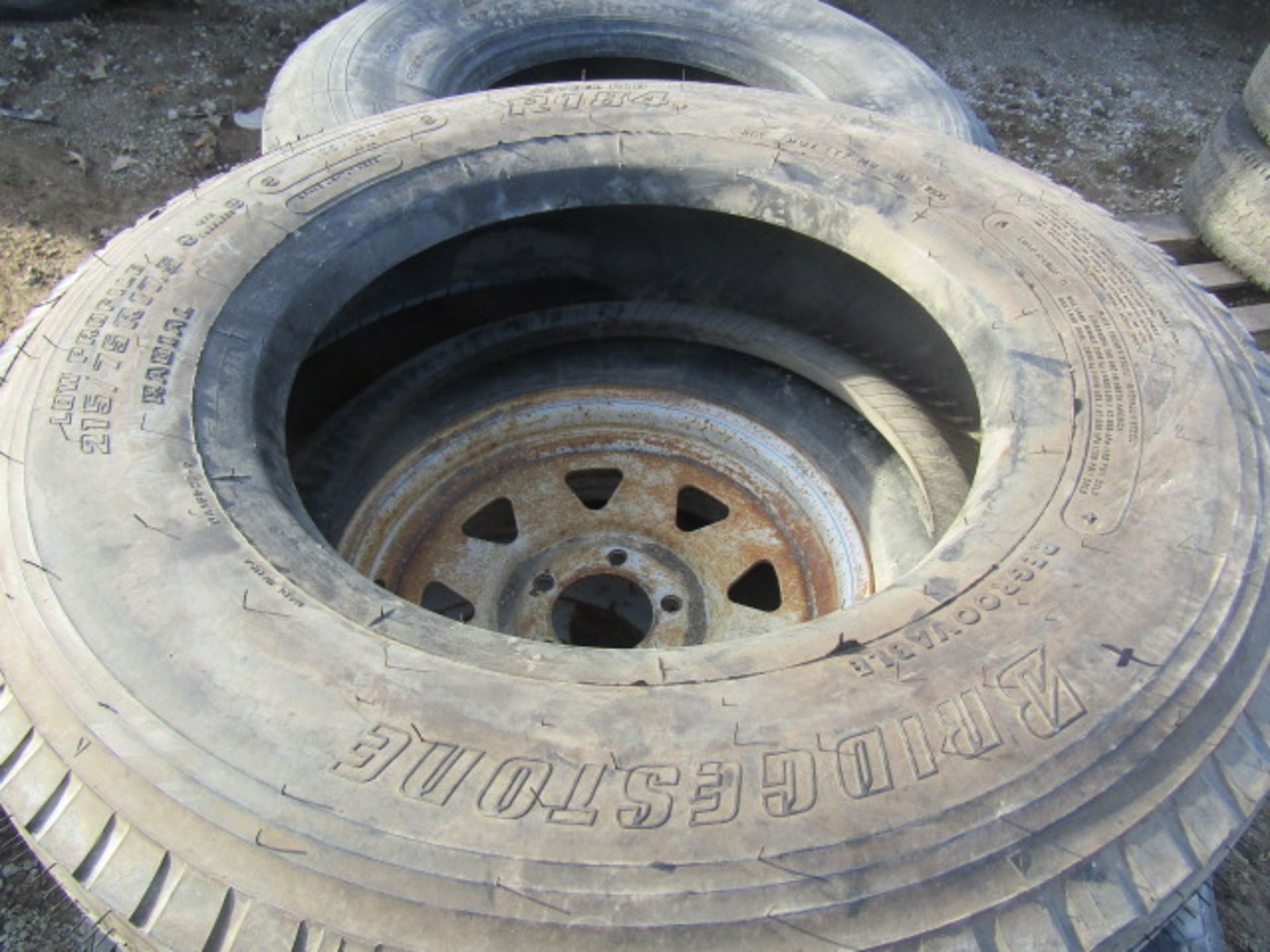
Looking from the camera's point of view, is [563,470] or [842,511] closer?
[842,511]

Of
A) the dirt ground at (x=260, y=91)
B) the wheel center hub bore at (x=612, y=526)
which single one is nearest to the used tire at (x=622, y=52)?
the wheel center hub bore at (x=612, y=526)

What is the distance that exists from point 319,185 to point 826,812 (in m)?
1.47

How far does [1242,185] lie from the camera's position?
3439mm

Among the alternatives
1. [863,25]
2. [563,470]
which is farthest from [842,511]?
[863,25]

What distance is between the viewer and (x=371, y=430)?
7.27ft

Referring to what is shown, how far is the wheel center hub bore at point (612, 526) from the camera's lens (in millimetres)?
2186

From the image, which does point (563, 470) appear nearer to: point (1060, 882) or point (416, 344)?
point (416, 344)

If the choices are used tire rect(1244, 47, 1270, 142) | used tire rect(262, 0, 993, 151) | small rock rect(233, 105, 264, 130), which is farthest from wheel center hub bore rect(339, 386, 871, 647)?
small rock rect(233, 105, 264, 130)

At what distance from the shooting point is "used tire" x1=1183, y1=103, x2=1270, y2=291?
340 cm

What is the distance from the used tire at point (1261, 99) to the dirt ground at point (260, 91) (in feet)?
2.33

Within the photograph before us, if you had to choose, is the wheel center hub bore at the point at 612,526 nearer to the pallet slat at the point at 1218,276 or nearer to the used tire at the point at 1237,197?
the pallet slat at the point at 1218,276

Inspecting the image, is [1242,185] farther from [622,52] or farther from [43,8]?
[43,8]

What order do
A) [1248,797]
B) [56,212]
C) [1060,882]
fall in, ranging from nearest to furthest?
1. [1060,882]
2. [1248,797]
3. [56,212]

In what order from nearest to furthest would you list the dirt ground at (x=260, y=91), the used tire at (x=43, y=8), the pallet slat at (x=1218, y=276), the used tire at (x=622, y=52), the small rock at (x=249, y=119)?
the used tire at (x=622, y=52) < the pallet slat at (x=1218, y=276) < the dirt ground at (x=260, y=91) < the small rock at (x=249, y=119) < the used tire at (x=43, y=8)
